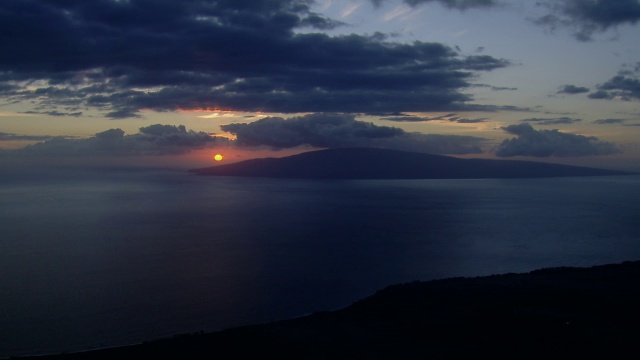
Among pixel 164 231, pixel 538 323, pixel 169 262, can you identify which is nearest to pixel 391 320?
pixel 538 323

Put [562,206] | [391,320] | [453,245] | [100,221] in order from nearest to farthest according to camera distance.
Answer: [391,320] → [453,245] → [100,221] → [562,206]

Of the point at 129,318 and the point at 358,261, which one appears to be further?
the point at 358,261

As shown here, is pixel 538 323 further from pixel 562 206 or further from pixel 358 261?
pixel 562 206

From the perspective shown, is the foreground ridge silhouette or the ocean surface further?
the ocean surface

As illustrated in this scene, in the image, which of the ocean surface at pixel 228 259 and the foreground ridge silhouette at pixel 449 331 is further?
the ocean surface at pixel 228 259
